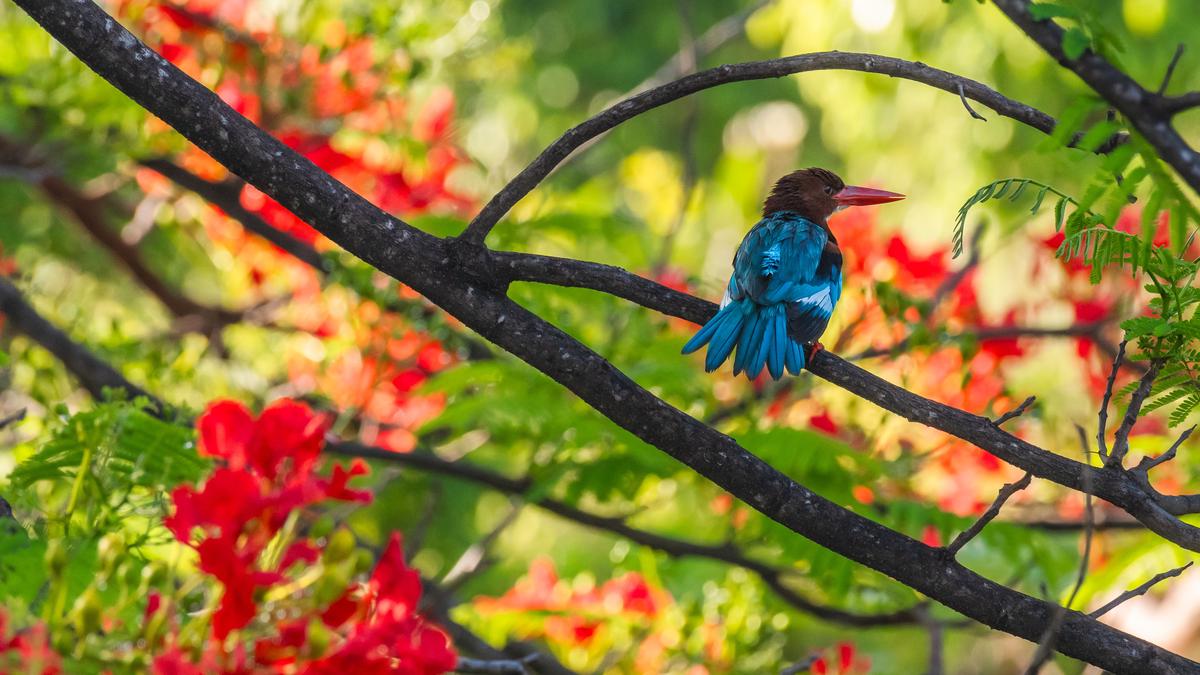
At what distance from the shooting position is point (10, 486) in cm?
182

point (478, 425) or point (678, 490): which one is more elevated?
point (678, 490)

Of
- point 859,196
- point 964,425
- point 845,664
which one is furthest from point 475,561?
point 964,425

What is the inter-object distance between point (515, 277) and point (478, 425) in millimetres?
1510

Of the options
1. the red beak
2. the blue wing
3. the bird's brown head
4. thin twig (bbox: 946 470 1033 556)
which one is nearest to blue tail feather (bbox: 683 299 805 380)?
the blue wing

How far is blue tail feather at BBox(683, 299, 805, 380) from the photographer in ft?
6.84

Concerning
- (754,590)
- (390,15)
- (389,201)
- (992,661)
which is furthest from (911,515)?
(992,661)

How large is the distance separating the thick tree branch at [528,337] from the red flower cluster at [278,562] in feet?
0.82

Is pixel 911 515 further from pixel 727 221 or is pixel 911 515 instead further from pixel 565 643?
pixel 727 221

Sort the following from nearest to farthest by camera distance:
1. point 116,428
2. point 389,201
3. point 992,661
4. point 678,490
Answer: point 116,428
point 678,490
point 389,201
point 992,661

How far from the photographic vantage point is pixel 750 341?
2.24 meters

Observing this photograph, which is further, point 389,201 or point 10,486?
point 389,201

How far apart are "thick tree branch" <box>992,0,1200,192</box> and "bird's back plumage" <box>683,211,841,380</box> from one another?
80 cm

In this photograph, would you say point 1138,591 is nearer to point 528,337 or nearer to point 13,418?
point 528,337

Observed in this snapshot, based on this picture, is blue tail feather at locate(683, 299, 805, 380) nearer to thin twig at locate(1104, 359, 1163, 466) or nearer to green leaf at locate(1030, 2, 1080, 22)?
thin twig at locate(1104, 359, 1163, 466)
